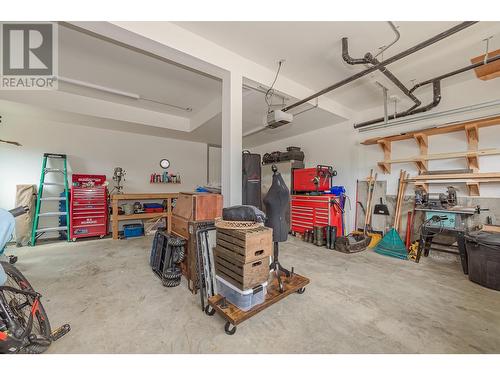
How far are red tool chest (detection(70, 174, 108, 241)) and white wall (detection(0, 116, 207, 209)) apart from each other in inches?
27.4

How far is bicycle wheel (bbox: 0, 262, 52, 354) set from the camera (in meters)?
1.28

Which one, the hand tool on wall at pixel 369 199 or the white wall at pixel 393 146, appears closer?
the white wall at pixel 393 146

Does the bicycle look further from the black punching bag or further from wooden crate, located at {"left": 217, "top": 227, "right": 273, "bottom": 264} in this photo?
the black punching bag

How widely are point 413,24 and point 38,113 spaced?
629cm

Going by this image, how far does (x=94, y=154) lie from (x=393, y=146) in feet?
22.6

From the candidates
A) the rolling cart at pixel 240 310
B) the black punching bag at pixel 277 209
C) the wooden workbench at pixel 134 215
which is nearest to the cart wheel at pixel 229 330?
the rolling cart at pixel 240 310

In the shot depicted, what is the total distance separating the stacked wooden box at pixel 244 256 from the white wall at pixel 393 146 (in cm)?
359

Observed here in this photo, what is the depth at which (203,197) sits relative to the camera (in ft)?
7.59

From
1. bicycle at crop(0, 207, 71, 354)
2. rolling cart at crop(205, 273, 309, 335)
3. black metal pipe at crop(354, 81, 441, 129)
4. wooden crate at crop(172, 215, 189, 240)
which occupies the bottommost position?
rolling cart at crop(205, 273, 309, 335)

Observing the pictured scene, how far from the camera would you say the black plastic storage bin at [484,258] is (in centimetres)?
219

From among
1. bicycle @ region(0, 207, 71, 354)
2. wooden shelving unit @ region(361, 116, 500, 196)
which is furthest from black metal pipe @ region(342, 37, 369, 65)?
bicycle @ region(0, 207, 71, 354)

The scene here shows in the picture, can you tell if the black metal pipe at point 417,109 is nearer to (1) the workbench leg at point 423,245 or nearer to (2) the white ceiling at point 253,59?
(2) the white ceiling at point 253,59

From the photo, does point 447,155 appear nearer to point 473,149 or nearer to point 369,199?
point 473,149

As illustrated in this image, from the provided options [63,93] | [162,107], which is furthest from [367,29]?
[63,93]
